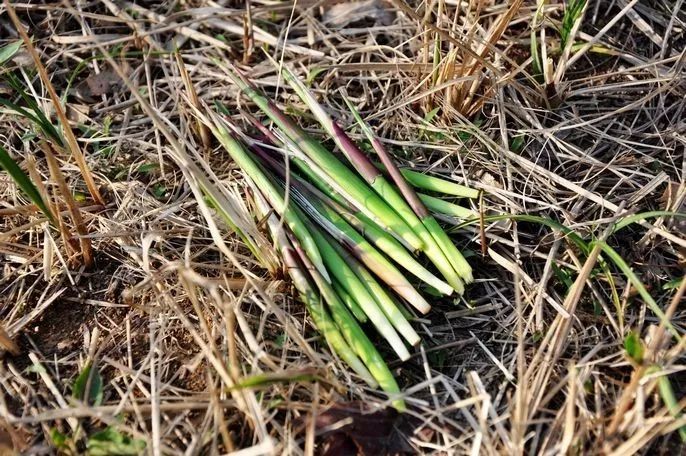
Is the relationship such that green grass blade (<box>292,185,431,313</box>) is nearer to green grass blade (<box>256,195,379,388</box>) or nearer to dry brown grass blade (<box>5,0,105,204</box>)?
green grass blade (<box>256,195,379,388</box>)

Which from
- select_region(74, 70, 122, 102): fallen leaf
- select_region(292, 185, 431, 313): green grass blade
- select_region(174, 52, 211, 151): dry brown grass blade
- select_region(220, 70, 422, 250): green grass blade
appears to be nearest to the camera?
select_region(292, 185, 431, 313): green grass blade

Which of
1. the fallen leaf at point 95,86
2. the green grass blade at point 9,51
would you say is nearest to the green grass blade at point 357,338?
the fallen leaf at point 95,86

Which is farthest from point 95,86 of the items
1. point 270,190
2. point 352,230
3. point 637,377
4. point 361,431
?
point 637,377

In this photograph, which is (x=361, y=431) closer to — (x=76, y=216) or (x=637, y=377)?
(x=637, y=377)

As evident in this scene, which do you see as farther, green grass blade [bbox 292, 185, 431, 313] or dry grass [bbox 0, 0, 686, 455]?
green grass blade [bbox 292, 185, 431, 313]

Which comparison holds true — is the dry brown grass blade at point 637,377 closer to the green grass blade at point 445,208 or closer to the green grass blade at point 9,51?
the green grass blade at point 445,208

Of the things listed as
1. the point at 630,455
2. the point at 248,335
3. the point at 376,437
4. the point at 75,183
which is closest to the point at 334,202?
the point at 248,335

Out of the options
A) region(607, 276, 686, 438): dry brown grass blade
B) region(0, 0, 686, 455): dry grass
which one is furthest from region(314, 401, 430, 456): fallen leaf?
region(607, 276, 686, 438): dry brown grass blade
